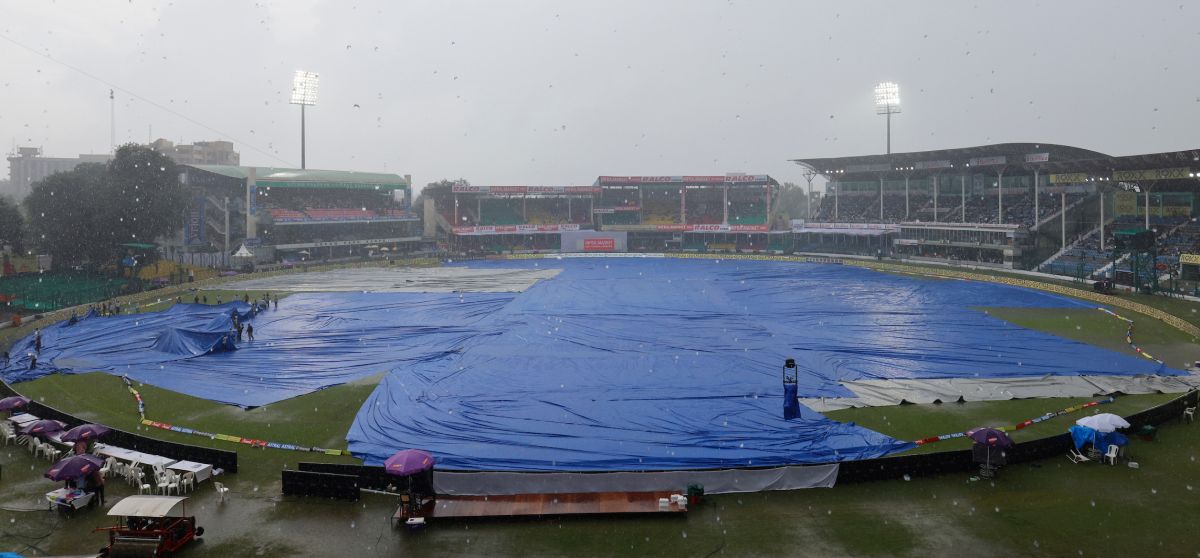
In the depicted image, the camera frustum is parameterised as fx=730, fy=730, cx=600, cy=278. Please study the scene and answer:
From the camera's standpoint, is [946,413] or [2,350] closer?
[946,413]

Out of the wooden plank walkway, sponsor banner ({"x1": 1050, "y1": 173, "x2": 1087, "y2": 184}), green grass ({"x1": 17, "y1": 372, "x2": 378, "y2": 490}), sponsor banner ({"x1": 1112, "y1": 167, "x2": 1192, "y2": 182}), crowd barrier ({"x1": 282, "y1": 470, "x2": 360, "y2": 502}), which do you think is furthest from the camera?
sponsor banner ({"x1": 1050, "y1": 173, "x2": 1087, "y2": 184})

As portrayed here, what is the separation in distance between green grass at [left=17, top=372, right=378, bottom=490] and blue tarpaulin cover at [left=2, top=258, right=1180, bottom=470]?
68cm

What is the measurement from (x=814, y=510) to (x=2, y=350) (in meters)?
33.1

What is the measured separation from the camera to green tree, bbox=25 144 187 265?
5500cm

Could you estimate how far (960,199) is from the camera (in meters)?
75.2

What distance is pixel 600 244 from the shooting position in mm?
90188

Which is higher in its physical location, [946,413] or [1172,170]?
[1172,170]

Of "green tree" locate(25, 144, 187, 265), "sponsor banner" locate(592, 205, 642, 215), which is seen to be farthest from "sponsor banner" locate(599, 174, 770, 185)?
"green tree" locate(25, 144, 187, 265)

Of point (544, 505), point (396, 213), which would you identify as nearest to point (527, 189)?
point (396, 213)

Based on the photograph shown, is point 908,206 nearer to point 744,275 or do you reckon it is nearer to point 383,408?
point 744,275

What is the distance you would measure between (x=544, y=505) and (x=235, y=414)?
475 inches

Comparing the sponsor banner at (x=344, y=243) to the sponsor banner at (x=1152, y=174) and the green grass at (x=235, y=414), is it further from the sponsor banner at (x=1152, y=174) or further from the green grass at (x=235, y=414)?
the sponsor banner at (x=1152, y=174)

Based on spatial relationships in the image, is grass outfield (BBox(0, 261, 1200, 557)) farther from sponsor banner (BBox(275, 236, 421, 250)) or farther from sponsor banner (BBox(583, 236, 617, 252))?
sponsor banner (BBox(583, 236, 617, 252))

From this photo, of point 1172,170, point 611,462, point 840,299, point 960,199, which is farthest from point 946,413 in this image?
point 960,199
